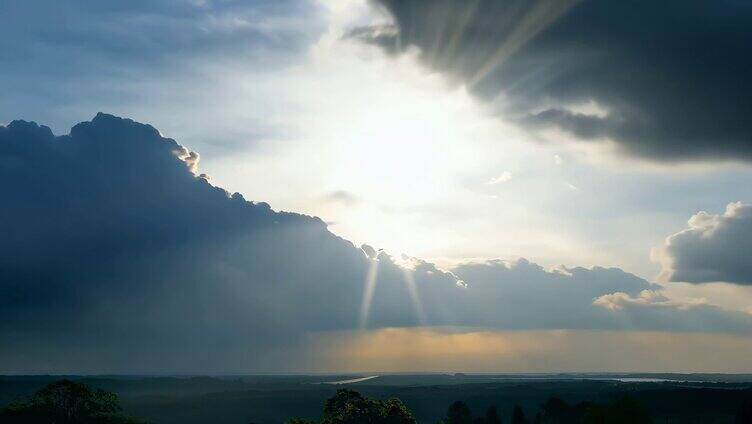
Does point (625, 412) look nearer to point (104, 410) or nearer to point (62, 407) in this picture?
point (104, 410)

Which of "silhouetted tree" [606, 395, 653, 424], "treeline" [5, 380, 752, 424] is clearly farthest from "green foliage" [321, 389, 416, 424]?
"silhouetted tree" [606, 395, 653, 424]

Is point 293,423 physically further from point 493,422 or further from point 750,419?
point 750,419

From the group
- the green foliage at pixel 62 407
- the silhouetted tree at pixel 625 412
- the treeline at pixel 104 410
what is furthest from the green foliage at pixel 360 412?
the green foliage at pixel 62 407

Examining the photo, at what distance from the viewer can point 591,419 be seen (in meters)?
154

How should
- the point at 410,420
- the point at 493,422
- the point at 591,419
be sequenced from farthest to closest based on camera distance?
the point at 493,422
the point at 591,419
the point at 410,420

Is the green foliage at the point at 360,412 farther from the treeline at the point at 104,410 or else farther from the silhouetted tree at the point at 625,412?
the silhouetted tree at the point at 625,412

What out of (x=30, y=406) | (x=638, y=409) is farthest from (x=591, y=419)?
(x=30, y=406)

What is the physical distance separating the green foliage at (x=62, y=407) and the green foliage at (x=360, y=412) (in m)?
43.6

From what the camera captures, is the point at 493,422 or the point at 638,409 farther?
the point at 493,422

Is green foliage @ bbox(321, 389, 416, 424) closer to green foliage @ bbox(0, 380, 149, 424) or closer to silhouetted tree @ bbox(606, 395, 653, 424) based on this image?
silhouetted tree @ bbox(606, 395, 653, 424)

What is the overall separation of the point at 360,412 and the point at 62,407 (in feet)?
187

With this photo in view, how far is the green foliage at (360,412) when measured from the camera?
138 metres

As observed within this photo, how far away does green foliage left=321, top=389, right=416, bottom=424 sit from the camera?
137500mm

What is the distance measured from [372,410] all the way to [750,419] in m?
83.7
